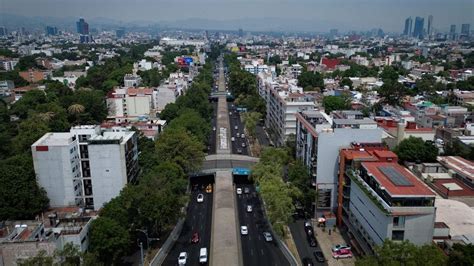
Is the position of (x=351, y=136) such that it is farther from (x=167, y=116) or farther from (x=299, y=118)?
(x=167, y=116)

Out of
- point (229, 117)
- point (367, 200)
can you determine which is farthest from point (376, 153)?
point (229, 117)

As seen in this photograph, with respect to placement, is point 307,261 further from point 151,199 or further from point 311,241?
point 151,199

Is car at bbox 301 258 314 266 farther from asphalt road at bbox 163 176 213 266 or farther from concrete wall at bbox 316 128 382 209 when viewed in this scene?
concrete wall at bbox 316 128 382 209

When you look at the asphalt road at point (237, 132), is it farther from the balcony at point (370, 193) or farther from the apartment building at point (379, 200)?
the balcony at point (370, 193)

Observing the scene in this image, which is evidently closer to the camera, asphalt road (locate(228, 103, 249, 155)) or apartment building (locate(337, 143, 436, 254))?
apartment building (locate(337, 143, 436, 254))

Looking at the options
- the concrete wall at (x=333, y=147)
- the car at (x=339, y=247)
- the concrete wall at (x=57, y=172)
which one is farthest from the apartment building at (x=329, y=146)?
the concrete wall at (x=57, y=172)

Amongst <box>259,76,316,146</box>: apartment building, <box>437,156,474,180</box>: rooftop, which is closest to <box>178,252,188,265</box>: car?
<box>259,76,316,146</box>: apartment building

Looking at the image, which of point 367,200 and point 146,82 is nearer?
point 367,200

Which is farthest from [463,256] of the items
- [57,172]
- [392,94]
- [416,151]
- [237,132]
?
[392,94]
